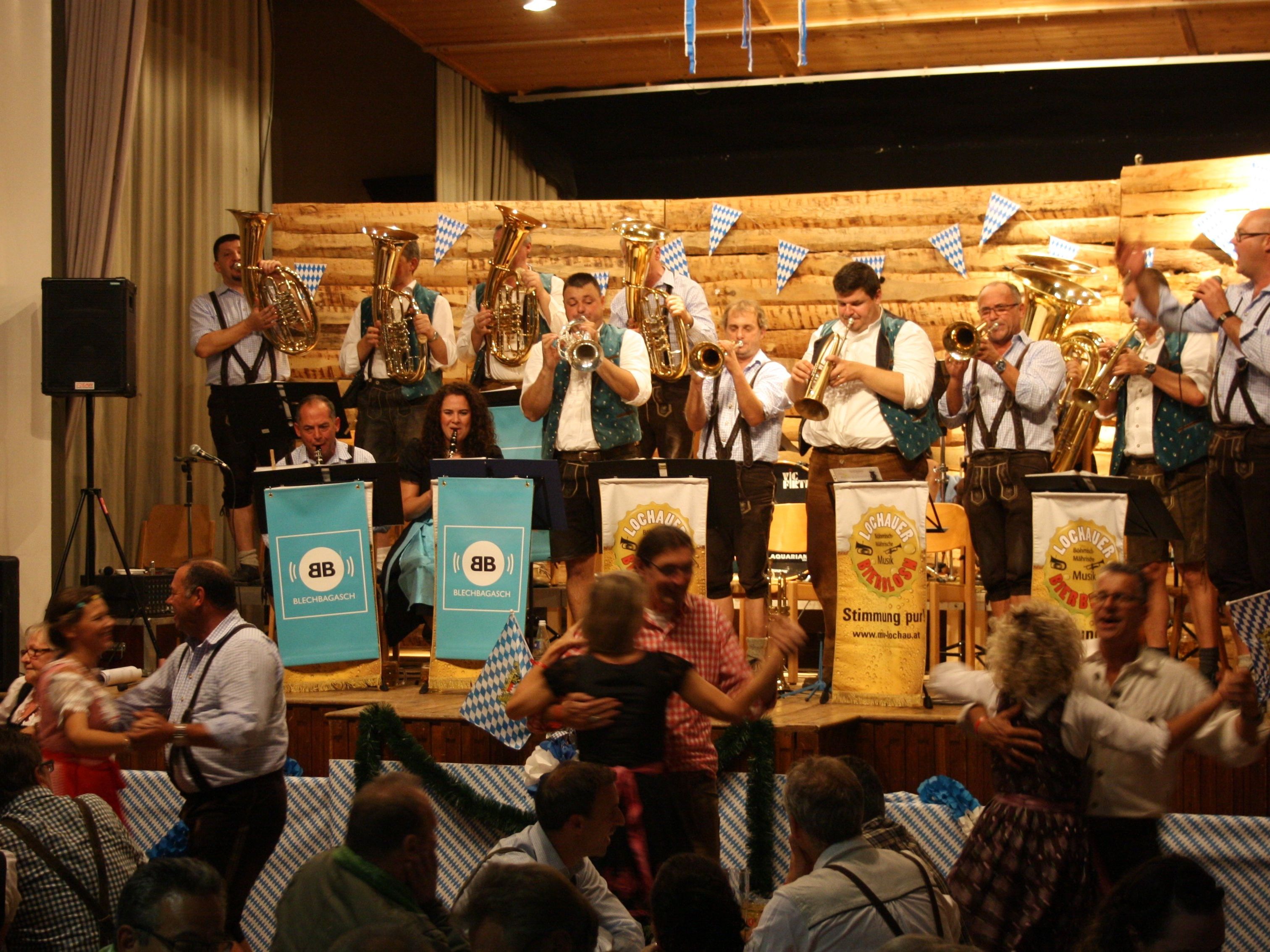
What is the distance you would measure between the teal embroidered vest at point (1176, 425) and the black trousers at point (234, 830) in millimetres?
4242

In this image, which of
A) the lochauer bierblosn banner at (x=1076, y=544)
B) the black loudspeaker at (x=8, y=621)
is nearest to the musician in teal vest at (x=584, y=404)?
the lochauer bierblosn banner at (x=1076, y=544)

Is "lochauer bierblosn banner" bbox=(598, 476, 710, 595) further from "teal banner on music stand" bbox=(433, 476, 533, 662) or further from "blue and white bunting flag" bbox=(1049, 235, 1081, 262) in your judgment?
"blue and white bunting flag" bbox=(1049, 235, 1081, 262)

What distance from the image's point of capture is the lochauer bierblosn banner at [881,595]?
5.66m

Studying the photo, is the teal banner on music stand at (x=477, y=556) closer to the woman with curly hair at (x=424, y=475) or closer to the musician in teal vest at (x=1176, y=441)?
the woman with curly hair at (x=424, y=475)

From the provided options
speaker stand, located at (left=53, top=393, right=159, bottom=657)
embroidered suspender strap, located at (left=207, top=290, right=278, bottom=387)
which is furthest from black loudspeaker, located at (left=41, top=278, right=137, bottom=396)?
embroidered suspender strap, located at (left=207, top=290, right=278, bottom=387)

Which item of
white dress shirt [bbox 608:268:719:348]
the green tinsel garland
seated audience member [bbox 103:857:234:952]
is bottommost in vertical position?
the green tinsel garland

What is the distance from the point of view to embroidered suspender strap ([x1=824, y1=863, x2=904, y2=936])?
300 centimetres

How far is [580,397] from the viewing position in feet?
22.3

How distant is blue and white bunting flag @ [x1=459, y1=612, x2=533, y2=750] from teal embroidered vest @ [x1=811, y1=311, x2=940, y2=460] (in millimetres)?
1913

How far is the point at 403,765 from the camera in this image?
17.0ft

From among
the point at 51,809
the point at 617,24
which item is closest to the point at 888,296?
the point at 617,24

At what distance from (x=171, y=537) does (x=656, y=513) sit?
4270 mm

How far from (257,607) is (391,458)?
1155 mm

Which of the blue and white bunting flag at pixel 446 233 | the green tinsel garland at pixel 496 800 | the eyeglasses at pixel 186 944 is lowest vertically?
the green tinsel garland at pixel 496 800
